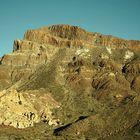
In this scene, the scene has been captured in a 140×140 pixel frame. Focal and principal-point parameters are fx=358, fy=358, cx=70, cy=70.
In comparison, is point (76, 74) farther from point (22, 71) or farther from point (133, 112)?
point (133, 112)

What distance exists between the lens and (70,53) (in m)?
114

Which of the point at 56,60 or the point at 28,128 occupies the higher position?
the point at 56,60

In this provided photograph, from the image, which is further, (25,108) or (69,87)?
(69,87)

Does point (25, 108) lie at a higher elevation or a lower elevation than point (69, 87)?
lower

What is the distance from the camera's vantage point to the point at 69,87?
3748 inches

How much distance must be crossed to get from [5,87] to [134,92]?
35.4 meters

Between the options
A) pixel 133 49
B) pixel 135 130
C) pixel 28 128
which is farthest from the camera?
pixel 133 49

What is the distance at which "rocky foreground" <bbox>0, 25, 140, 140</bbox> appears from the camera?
6675 centimetres

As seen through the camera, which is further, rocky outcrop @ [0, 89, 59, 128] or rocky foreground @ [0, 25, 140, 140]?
rocky outcrop @ [0, 89, 59, 128]

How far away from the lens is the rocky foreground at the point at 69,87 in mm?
66750

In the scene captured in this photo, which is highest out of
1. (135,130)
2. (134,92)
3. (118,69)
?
(118,69)

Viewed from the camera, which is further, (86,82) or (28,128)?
(86,82)

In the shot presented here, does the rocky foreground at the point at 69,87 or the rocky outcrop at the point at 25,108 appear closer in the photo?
the rocky foreground at the point at 69,87

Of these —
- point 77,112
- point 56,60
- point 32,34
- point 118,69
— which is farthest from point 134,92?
point 32,34
